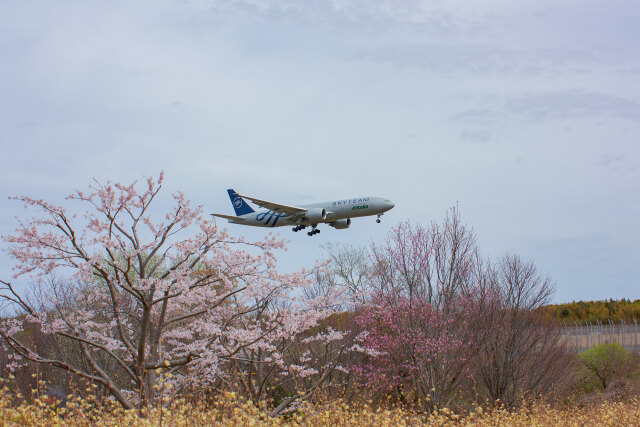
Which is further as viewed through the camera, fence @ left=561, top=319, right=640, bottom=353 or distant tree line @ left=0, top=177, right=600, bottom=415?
fence @ left=561, top=319, right=640, bottom=353

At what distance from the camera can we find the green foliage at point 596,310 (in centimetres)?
4897

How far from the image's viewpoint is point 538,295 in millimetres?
22172

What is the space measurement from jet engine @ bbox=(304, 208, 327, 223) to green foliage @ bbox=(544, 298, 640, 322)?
20193mm

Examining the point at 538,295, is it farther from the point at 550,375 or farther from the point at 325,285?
the point at 325,285

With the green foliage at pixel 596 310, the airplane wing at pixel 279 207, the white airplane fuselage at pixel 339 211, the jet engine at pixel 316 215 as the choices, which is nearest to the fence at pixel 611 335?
the green foliage at pixel 596 310

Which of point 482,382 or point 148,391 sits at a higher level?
point 148,391

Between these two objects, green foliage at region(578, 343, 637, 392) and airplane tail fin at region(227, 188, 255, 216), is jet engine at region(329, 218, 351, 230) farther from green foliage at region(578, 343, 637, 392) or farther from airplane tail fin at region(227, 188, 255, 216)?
green foliage at region(578, 343, 637, 392)

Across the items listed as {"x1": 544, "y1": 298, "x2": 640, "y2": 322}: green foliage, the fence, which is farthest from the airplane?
{"x1": 544, "y1": 298, "x2": 640, "y2": 322}: green foliage

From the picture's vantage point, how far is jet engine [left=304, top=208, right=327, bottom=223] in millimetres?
42312

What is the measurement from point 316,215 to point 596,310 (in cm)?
2469

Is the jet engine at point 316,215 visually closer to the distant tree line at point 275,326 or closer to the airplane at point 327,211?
the airplane at point 327,211

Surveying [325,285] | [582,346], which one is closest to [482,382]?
[325,285]

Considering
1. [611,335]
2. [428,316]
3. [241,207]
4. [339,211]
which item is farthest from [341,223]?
[428,316]

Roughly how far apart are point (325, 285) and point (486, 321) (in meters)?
8.44
